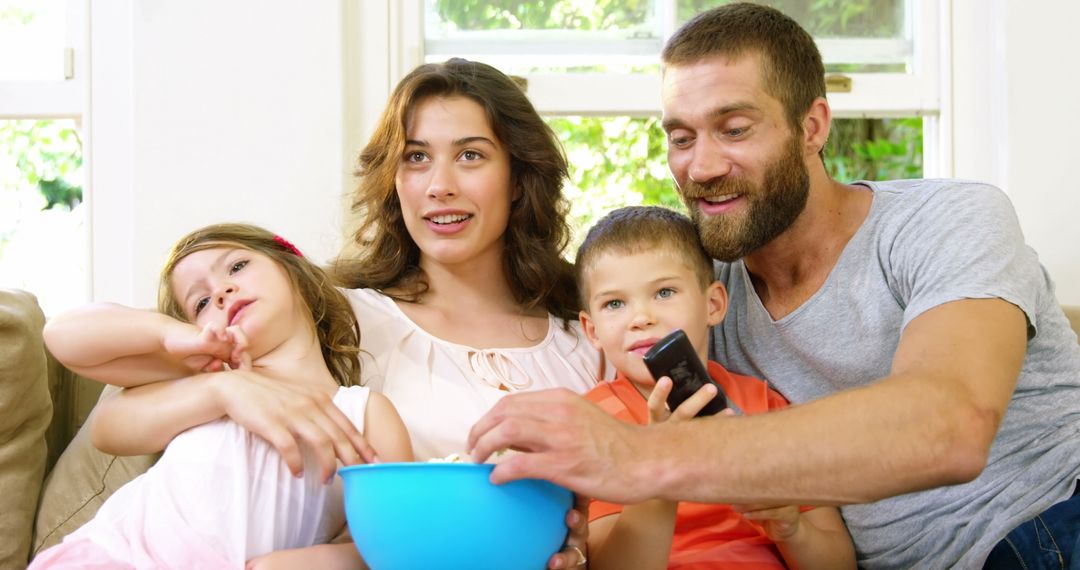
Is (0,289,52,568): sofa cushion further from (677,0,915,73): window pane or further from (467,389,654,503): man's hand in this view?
(677,0,915,73): window pane

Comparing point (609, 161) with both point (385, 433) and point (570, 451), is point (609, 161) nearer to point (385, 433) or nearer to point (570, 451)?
point (385, 433)

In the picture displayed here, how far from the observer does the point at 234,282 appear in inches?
63.4

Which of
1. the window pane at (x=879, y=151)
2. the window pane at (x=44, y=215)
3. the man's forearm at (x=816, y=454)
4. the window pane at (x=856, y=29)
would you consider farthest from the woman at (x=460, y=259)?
the window pane at (x=879, y=151)

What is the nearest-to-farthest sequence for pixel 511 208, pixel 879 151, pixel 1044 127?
pixel 511 208
pixel 1044 127
pixel 879 151

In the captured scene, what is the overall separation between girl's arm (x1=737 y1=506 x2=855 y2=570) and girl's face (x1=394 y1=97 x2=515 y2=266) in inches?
28.8

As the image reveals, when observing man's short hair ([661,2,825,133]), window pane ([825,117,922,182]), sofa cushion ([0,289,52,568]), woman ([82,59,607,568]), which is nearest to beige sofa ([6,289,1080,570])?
sofa cushion ([0,289,52,568])

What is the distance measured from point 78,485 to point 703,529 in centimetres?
106

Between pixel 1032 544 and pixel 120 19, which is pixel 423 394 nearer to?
pixel 1032 544

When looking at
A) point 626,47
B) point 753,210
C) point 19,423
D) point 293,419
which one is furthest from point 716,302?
point 19,423

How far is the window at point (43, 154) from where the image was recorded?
99.1 inches

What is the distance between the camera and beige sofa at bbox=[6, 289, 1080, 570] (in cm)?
178

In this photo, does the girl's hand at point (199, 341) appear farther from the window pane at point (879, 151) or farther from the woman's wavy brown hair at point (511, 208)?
the window pane at point (879, 151)

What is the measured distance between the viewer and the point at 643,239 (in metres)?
1.65

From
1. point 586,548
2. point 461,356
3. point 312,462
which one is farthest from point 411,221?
point 586,548
